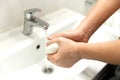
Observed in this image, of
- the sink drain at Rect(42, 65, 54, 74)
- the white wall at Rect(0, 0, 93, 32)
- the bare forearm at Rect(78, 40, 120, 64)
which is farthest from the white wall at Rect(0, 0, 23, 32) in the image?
the bare forearm at Rect(78, 40, 120, 64)

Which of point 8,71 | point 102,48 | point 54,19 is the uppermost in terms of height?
point 102,48

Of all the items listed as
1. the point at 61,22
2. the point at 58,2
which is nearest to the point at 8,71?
the point at 61,22

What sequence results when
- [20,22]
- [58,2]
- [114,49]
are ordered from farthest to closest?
[58,2] < [20,22] < [114,49]

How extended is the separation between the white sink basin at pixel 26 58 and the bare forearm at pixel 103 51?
201 mm

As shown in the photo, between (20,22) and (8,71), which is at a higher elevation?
(20,22)

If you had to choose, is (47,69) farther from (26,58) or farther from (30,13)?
(30,13)

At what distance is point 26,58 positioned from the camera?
0.80 m

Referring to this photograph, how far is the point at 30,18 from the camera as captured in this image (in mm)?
759

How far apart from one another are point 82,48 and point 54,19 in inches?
16.8

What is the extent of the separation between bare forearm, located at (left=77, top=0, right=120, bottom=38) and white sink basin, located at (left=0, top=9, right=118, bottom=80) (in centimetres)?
13

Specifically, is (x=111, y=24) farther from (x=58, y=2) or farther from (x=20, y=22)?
(x=20, y=22)

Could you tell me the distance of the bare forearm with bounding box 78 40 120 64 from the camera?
1.63 feet

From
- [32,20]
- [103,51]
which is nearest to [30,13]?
[32,20]

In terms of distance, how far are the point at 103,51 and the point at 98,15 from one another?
24 cm
